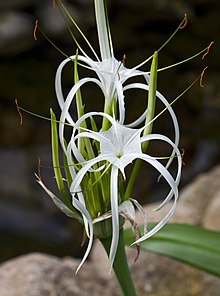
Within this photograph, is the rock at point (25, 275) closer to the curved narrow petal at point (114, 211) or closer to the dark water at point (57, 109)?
the curved narrow petal at point (114, 211)

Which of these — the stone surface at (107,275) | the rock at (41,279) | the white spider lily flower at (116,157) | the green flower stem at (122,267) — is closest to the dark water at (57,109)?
the stone surface at (107,275)

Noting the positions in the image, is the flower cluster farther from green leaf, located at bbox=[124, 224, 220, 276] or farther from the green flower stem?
green leaf, located at bbox=[124, 224, 220, 276]

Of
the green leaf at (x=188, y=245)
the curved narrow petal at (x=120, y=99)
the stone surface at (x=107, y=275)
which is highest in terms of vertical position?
the curved narrow petal at (x=120, y=99)

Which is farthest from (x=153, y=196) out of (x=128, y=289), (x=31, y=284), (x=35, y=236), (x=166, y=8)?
(x=128, y=289)

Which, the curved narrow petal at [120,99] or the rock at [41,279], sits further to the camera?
the rock at [41,279]

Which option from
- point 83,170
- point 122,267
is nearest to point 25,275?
point 122,267

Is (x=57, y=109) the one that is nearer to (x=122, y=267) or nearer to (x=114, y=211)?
(x=122, y=267)

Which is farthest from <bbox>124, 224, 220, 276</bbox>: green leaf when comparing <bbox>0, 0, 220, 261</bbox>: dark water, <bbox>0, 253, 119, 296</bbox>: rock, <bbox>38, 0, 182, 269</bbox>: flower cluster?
<bbox>0, 0, 220, 261</bbox>: dark water
